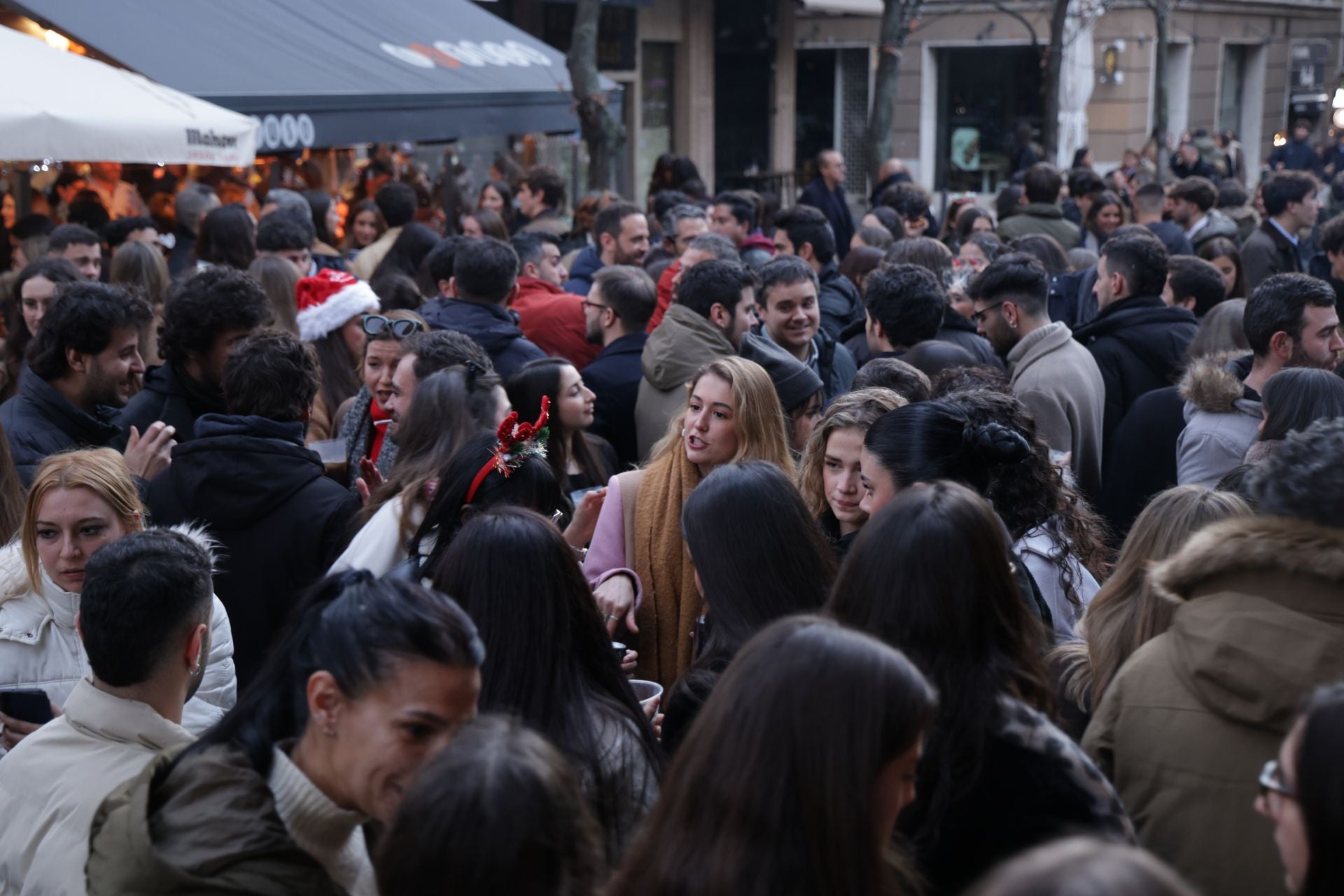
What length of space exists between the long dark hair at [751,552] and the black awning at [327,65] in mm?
6053

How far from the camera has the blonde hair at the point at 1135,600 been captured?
2971mm

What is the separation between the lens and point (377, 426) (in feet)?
17.3

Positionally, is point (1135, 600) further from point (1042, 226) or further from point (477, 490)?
point (1042, 226)

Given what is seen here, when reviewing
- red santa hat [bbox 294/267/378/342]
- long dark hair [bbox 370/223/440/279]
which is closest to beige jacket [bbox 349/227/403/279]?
long dark hair [bbox 370/223/440/279]

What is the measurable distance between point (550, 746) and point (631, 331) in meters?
4.36

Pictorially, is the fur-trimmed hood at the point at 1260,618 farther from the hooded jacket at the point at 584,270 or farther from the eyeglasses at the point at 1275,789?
the hooded jacket at the point at 584,270

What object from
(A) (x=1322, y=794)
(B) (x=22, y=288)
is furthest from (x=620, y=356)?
(A) (x=1322, y=794)

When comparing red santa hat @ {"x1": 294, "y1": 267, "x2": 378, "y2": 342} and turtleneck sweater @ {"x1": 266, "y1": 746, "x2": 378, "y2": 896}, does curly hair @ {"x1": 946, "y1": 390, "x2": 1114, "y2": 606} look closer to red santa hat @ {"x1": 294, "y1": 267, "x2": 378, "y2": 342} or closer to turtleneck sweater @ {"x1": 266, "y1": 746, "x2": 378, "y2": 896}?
turtleneck sweater @ {"x1": 266, "y1": 746, "x2": 378, "y2": 896}

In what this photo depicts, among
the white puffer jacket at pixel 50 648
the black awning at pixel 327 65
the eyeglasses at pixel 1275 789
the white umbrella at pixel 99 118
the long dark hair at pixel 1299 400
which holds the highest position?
the black awning at pixel 327 65

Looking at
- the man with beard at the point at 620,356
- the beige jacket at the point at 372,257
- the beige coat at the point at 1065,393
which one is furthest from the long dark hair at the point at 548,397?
the beige jacket at the point at 372,257

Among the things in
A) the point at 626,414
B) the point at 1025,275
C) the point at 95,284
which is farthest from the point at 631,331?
the point at 95,284

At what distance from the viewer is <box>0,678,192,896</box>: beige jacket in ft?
8.16

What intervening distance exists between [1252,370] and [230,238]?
5331mm

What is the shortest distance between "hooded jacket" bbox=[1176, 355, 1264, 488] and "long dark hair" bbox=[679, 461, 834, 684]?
2282 mm
